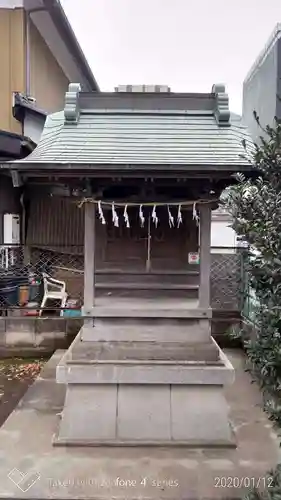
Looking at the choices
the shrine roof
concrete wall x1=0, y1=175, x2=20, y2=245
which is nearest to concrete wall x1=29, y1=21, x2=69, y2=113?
concrete wall x1=0, y1=175, x2=20, y2=245

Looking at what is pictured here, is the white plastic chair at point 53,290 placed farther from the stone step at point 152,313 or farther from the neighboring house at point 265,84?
the neighboring house at point 265,84

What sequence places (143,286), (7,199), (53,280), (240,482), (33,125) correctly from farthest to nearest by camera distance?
1. (33,125)
2. (7,199)
3. (53,280)
4. (143,286)
5. (240,482)

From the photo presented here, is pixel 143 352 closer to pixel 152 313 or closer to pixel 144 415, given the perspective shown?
pixel 152 313

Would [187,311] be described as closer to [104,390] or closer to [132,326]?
[132,326]

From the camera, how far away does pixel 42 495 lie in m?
3.60

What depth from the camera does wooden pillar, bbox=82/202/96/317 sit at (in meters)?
5.02

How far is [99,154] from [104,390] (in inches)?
105

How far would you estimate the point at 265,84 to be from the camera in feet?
34.2

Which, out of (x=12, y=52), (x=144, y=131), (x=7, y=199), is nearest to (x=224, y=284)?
(x=144, y=131)

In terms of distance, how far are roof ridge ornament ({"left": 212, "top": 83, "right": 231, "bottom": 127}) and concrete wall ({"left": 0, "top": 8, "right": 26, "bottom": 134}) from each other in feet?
17.8

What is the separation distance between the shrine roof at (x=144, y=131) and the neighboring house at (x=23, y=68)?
2932 millimetres

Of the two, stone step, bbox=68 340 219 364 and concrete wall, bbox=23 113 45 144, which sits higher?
concrete wall, bbox=23 113 45 144

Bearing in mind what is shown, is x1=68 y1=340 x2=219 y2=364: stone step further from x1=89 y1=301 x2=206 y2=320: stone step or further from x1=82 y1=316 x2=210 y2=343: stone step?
x1=89 y1=301 x2=206 y2=320: stone step

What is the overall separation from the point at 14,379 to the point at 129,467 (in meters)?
3.35
